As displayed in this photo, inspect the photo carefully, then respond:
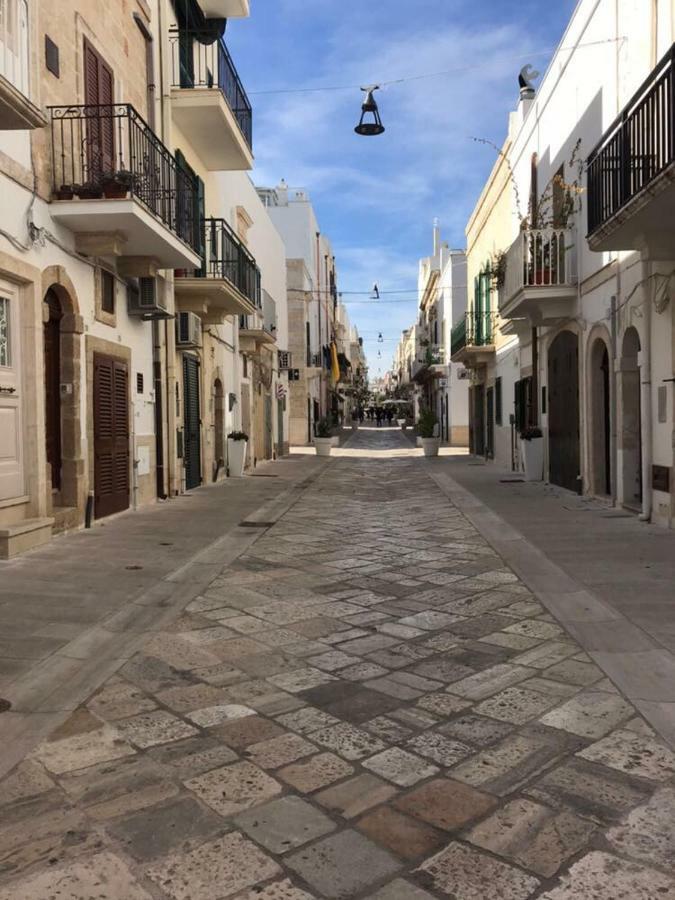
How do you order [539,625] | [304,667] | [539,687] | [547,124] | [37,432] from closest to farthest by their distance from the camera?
[539,687] → [304,667] → [539,625] → [37,432] → [547,124]

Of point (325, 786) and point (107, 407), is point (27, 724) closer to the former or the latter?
point (325, 786)

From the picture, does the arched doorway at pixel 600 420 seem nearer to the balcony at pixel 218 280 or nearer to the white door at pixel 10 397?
the balcony at pixel 218 280

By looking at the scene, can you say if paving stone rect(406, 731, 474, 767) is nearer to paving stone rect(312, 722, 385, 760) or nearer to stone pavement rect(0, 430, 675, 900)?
stone pavement rect(0, 430, 675, 900)

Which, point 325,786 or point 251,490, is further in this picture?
point 251,490

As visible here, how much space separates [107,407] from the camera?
10.2m

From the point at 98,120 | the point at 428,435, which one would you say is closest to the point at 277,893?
the point at 98,120

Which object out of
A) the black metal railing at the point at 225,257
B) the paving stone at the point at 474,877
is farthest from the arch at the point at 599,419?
the paving stone at the point at 474,877

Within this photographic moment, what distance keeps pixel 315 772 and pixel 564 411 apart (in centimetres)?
1189

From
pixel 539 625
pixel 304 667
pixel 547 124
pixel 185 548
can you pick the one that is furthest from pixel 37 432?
pixel 547 124

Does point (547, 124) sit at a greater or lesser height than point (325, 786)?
greater

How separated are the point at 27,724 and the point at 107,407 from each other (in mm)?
7042

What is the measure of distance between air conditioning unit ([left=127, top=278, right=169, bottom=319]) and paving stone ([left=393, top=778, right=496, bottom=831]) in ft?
30.3

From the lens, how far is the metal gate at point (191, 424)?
14.4 meters

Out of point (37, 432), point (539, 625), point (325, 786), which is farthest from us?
point (37, 432)
